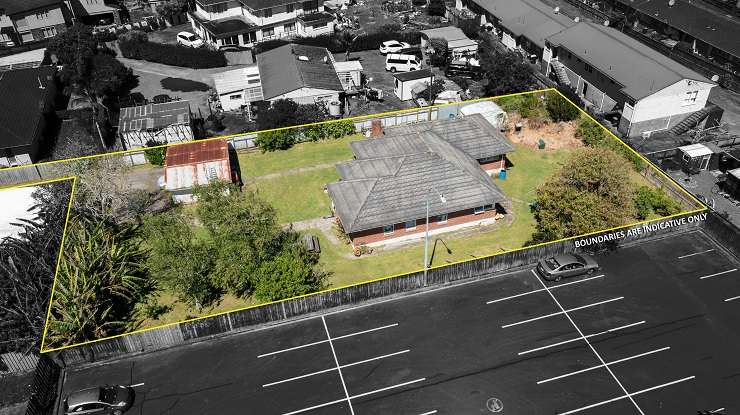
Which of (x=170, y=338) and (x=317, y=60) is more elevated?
(x=317, y=60)

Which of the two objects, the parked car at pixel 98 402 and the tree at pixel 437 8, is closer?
the parked car at pixel 98 402

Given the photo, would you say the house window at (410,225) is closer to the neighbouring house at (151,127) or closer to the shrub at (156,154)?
the shrub at (156,154)

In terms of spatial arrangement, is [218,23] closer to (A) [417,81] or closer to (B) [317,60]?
(B) [317,60]

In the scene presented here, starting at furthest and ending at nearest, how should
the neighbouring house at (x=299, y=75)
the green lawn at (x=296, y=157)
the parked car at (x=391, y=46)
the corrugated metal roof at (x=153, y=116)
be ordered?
the parked car at (x=391, y=46)
the neighbouring house at (x=299, y=75)
the corrugated metal roof at (x=153, y=116)
the green lawn at (x=296, y=157)

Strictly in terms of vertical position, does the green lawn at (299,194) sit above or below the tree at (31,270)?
below

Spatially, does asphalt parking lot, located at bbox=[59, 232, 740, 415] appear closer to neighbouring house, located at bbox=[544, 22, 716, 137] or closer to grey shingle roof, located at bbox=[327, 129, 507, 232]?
grey shingle roof, located at bbox=[327, 129, 507, 232]

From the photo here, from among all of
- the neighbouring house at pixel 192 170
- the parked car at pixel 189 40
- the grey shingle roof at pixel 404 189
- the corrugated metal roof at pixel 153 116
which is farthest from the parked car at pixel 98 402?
the parked car at pixel 189 40

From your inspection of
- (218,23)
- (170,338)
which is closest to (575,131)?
(170,338)
